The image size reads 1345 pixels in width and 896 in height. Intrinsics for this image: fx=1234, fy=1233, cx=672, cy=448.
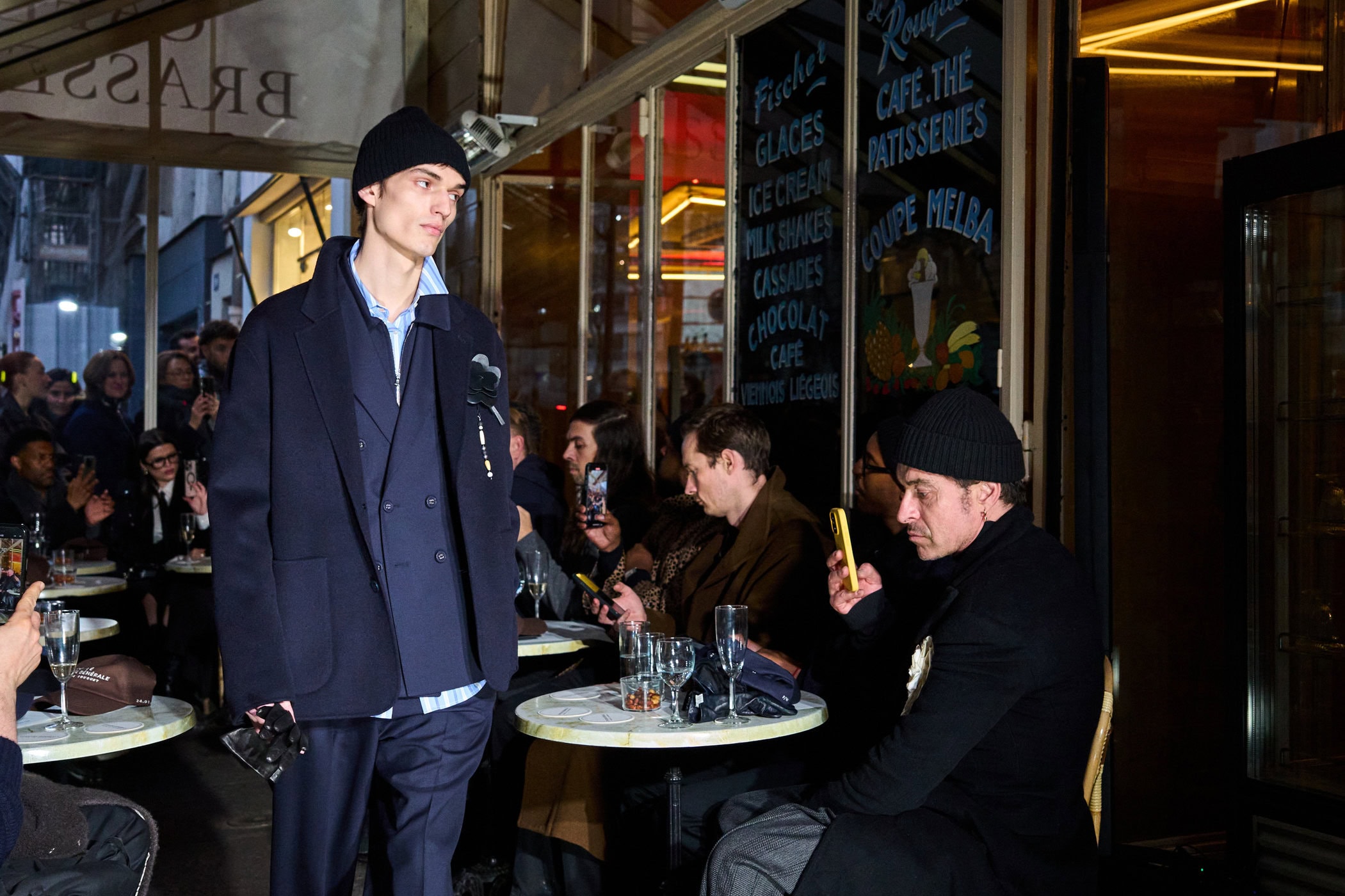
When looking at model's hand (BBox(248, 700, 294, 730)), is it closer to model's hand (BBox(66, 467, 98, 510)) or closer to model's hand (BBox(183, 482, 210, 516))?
model's hand (BBox(183, 482, 210, 516))

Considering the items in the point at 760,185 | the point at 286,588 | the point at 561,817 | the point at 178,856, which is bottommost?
the point at 178,856

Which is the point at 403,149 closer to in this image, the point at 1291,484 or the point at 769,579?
the point at 769,579

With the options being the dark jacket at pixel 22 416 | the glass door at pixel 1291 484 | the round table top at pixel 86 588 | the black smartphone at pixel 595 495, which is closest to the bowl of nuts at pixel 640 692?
the black smartphone at pixel 595 495

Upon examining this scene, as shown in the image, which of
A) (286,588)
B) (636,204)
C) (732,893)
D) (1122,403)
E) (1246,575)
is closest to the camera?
(286,588)

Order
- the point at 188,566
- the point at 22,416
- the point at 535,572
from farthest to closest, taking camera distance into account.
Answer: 1. the point at 22,416
2. the point at 188,566
3. the point at 535,572

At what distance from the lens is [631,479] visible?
503cm

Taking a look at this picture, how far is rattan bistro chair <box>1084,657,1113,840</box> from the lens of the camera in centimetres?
243

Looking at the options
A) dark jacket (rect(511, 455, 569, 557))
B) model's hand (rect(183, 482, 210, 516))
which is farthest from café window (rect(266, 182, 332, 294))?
dark jacket (rect(511, 455, 569, 557))

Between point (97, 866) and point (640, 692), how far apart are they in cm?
112

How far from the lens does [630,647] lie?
2.79 metres

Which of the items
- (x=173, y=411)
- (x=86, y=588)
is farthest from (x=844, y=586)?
(x=173, y=411)

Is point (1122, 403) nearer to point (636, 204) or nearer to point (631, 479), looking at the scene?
point (631, 479)

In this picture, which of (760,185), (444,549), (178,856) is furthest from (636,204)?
(444,549)

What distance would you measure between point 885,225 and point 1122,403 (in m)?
1.07
